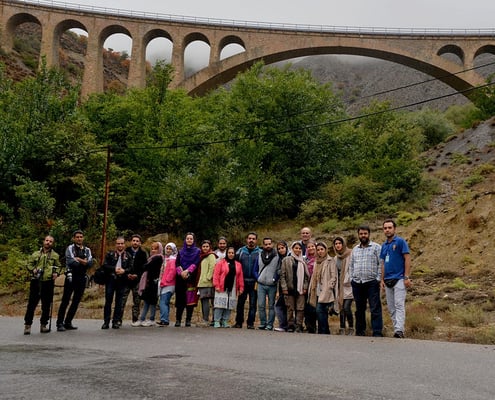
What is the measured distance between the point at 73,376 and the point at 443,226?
1640 cm

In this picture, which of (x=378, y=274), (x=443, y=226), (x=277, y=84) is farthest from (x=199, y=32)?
(x=378, y=274)

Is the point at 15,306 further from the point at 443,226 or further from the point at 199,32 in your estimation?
the point at 199,32

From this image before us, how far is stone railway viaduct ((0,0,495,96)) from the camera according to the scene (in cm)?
4531

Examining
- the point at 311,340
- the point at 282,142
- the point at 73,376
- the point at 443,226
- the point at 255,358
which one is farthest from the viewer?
the point at 282,142

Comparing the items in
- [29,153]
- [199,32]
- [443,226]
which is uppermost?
[199,32]

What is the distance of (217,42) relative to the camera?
46781mm

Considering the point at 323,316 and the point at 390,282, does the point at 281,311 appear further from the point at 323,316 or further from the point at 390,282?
the point at 390,282

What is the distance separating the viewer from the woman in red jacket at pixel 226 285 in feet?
33.1

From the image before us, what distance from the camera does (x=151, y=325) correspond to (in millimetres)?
10352

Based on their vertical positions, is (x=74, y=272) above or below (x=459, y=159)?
below

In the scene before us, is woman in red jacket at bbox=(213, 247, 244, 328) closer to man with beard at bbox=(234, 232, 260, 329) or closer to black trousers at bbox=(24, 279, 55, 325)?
man with beard at bbox=(234, 232, 260, 329)

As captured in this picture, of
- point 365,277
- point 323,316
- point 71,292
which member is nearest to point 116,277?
point 71,292

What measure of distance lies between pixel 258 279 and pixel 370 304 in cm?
226

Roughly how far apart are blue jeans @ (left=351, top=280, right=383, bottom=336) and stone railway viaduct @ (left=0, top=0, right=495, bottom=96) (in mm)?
38187
